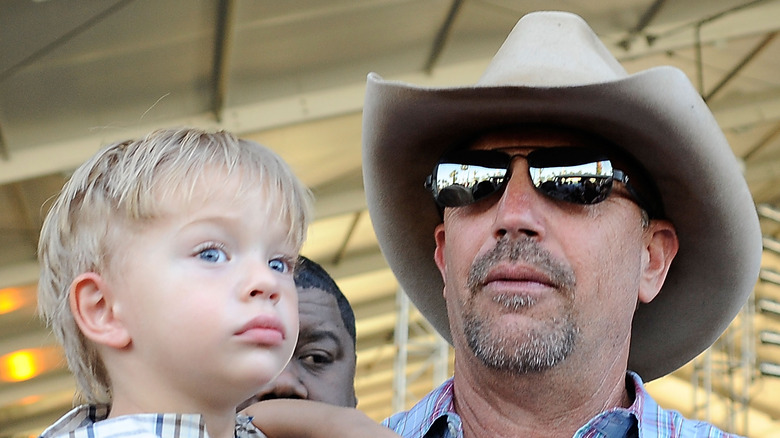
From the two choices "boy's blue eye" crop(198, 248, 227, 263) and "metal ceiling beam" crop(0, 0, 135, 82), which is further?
"metal ceiling beam" crop(0, 0, 135, 82)

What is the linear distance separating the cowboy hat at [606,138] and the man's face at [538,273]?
0.30 feet

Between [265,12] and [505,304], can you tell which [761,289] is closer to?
[265,12]

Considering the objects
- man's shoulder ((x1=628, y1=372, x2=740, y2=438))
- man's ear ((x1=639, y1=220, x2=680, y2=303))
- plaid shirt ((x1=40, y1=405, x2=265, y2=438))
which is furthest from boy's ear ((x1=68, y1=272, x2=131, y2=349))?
man's ear ((x1=639, y1=220, x2=680, y2=303))

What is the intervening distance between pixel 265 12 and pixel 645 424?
4.80m

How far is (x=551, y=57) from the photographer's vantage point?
1959 millimetres

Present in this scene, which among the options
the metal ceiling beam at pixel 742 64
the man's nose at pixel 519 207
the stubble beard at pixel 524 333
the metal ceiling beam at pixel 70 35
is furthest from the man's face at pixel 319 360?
the metal ceiling beam at pixel 742 64

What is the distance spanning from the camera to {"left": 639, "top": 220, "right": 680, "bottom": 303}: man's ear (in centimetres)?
206

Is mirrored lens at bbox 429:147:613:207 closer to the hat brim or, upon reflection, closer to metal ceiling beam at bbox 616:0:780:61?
the hat brim

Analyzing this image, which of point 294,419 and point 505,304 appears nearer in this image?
point 294,419

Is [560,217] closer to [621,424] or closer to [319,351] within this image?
[621,424]

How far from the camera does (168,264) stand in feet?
4.42

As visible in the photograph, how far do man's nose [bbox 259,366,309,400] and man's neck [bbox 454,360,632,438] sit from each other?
0.35 metres

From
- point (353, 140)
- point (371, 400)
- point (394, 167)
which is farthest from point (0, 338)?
point (371, 400)

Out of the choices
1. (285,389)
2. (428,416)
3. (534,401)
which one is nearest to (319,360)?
(285,389)
